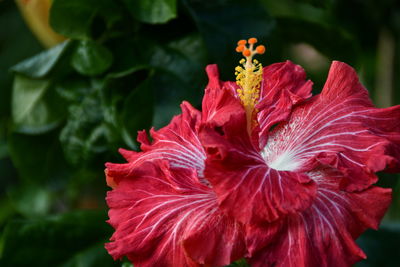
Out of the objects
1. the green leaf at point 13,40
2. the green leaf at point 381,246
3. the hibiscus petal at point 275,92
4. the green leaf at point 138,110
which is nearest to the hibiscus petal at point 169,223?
the hibiscus petal at point 275,92

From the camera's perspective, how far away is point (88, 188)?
134cm

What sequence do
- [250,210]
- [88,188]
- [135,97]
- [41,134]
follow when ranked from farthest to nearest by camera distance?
[88,188]
[41,134]
[135,97]
[250,210]

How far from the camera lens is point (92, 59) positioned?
88cm

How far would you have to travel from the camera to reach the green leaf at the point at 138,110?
2.89 feet

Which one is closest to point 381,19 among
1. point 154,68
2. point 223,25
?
point 223,25

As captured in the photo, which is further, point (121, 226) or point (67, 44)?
point (67, 44)

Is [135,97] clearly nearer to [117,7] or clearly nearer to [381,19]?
[117,7]

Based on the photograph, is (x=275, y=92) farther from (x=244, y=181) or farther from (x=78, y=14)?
(x=78, y=14)

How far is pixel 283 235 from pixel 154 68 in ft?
1.58

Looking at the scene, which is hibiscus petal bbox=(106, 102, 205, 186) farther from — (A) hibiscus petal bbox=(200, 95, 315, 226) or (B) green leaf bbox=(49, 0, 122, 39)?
(B) green leaf bbox=(49, 0, 122, 39)

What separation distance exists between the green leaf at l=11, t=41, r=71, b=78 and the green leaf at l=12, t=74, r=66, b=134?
0.21ft

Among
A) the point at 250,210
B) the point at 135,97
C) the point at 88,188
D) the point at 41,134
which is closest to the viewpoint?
the point at 250,210

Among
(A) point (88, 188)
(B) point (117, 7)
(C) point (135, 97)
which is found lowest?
(A) point (88, 188)

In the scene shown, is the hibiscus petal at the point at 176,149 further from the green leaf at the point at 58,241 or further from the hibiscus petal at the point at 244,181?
the green leaf at the point at 58,241
